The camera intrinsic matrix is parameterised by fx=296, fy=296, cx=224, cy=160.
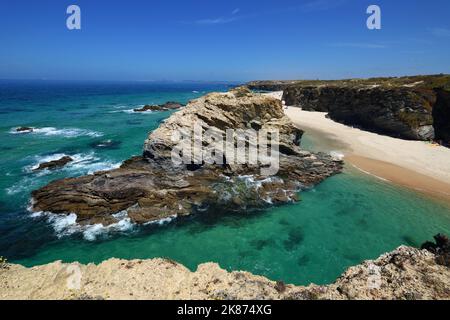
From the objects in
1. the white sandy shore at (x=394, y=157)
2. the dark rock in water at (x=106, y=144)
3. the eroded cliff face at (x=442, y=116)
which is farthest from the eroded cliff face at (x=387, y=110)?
the dark rock in water at (x=106, y=144)

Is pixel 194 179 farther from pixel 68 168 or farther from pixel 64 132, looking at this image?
pixel 64 132

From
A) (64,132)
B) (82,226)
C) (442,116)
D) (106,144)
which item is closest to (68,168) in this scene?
(106,144)

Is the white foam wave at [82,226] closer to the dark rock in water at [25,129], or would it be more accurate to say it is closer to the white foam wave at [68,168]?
the white foam wave at [68,168]

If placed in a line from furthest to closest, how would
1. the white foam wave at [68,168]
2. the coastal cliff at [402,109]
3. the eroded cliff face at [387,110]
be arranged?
the eroded cliff face at [387,110]
the coastal cliff at [402,109]
the white foam wave at [68,168]

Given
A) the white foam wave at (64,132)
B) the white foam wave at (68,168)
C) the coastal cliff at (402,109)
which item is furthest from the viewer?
the white foam wave at (64,132)

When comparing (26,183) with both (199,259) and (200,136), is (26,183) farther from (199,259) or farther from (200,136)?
(199,259)

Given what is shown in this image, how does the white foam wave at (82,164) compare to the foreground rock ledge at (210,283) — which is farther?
the white foam wave at (82,164)

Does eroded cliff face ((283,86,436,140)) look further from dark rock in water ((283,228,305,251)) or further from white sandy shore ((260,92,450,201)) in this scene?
dark rock in water ((283,228,305,251))

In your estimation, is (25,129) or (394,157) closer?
(394,157)
